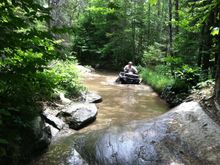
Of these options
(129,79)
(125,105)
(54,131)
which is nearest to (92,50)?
(129,79)

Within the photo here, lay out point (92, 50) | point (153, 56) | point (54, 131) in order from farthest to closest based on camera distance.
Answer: point (92, 50) → point (153, 56) → point (54, 131)

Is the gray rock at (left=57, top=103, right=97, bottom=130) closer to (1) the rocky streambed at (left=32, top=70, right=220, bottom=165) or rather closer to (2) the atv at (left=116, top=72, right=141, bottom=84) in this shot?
(1) the rocky streambed at (left=32, top=70, right=220, bottom=165)

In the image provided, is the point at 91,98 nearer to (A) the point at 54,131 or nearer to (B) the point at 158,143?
(A) the point at 54,131

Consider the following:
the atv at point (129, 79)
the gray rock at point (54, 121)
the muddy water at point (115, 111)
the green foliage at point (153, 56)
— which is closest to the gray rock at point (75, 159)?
the muddy water at point (115, 111)

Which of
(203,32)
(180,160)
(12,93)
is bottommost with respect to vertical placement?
(180,160)

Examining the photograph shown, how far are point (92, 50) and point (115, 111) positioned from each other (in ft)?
64.3

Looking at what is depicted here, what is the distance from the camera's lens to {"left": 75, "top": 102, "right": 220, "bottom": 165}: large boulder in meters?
5.58

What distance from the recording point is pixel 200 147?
5.89 m

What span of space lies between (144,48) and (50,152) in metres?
20.6

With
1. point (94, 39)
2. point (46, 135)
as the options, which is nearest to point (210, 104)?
point (46, 135)

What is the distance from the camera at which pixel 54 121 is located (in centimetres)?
743

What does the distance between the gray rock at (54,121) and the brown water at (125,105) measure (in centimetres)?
70

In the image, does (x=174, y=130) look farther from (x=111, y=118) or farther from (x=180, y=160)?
(x=111, y=118)

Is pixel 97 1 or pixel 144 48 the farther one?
pixel 97 1
